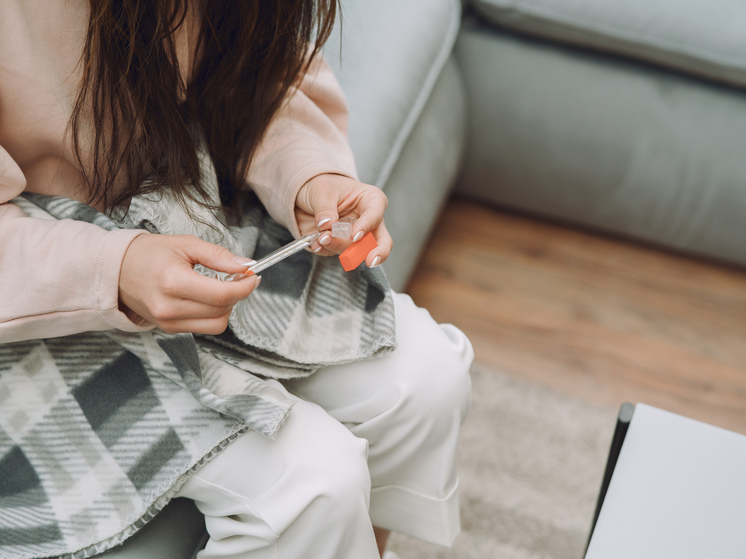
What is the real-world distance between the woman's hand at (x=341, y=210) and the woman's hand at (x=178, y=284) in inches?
4.4

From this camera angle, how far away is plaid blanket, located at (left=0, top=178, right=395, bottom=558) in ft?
1.81

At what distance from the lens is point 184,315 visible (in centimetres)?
51

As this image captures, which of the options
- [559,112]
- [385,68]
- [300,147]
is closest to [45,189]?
[300,147]

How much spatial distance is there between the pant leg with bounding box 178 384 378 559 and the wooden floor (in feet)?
1.85

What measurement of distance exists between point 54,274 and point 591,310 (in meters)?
0.92

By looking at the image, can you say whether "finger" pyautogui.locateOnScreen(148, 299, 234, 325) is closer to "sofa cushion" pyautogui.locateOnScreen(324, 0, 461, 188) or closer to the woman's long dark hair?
the woman's long dark hair

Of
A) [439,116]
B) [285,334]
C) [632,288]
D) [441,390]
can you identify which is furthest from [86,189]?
[632,288]

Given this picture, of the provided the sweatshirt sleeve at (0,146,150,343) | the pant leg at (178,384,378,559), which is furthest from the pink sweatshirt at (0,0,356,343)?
the pant leg at (178,384,378,559)

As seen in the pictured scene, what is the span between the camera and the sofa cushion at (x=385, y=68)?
93 centimetres

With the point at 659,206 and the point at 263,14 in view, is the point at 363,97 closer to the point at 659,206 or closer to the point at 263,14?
the point at 263,14

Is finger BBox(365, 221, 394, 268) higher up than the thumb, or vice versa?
the thumb

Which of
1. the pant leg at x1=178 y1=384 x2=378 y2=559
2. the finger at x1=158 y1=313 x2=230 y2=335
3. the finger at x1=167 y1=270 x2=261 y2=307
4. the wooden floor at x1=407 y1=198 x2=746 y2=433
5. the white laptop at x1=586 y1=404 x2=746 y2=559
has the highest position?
the finger at x1=167 y1=270 x2=261 y2=307

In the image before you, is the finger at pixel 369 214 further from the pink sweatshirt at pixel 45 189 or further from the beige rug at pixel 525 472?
the beige rug at pixel 525 472

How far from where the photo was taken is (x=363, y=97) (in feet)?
3.10
